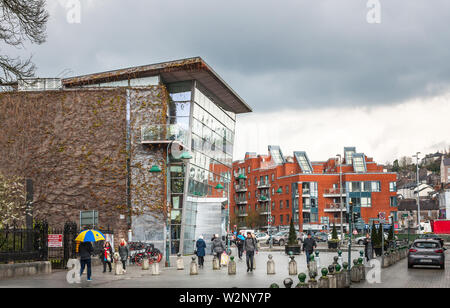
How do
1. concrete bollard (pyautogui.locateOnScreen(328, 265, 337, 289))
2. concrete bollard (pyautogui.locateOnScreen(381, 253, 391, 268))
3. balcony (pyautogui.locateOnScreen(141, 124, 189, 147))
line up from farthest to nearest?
balcony (pyautogui.locateOnScreen(141, 124, 189, 147)) < concrete bollard (pyautogui.locateOnScreen(381, 253, 391, 268)) < concrete bollard (pyautogui.locateOnScreen(328, 265, 337, 289))

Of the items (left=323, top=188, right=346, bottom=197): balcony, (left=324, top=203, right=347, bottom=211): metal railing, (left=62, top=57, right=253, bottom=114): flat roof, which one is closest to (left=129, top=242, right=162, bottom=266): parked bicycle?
(left=62, top=57, right=253, bottom=114): flat roof

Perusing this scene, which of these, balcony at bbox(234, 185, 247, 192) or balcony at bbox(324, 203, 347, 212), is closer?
balcony at bbox(324, 203, 347, 212)

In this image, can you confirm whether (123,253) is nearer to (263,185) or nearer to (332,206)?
(332,206)

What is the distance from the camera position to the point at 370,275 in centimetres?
2358

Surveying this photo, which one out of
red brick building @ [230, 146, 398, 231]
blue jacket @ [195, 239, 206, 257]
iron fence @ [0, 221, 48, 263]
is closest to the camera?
iron fence @ [0, 221, 48, 263]

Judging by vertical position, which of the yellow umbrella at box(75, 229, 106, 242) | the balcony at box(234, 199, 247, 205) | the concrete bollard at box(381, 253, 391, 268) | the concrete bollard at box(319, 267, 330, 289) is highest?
the balcony at box(234, 199, 247, 205)

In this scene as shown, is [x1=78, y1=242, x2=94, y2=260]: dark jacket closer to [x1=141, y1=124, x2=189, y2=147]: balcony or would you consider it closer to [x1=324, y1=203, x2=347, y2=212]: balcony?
[x1=141, y1=124, x2=189, y2=147]: balcony

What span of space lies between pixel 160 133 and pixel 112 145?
368 centimetres

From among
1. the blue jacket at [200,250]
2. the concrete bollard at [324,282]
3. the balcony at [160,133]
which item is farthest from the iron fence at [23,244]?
the balcony at [160,133]

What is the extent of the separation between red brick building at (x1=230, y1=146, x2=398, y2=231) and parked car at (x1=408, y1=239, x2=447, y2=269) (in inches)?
2630

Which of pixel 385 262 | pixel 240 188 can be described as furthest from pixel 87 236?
pixel 240 188

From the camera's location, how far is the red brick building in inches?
3957

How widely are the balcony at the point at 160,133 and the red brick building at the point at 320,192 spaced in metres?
56.0
